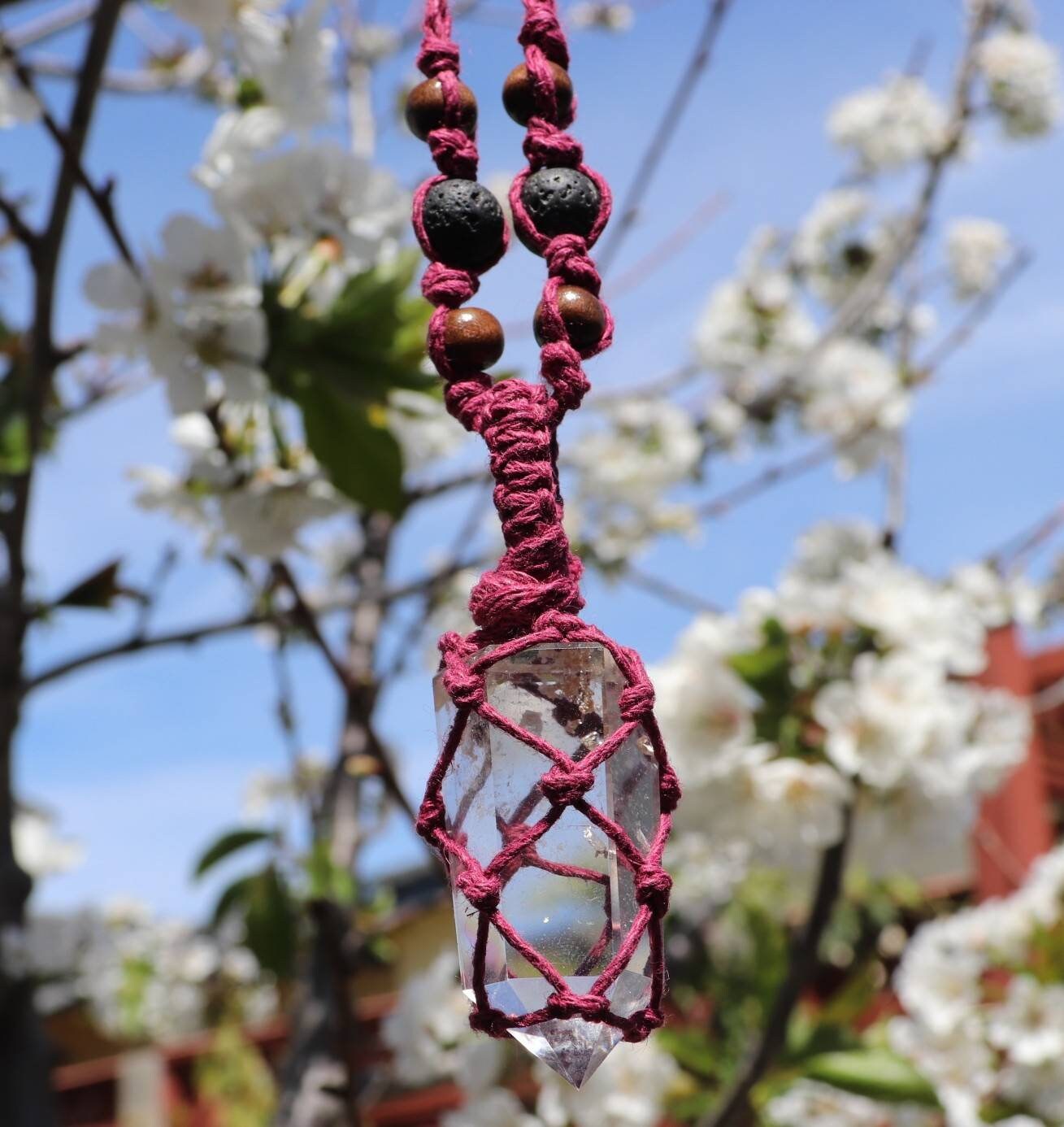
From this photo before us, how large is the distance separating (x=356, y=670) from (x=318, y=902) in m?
0.86

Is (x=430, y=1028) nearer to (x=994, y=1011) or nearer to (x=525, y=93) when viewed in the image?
(x=994, y=1011)

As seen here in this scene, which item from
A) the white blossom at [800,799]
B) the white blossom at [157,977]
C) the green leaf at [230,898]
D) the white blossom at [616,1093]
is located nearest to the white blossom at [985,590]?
the white blossom at [800,799]

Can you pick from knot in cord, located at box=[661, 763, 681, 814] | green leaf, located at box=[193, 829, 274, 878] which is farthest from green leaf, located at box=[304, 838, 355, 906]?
knot in cord, located at box=[661, 763, 681, 814]

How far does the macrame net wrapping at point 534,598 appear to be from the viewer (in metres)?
0.51

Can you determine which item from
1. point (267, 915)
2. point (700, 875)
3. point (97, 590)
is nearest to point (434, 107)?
point (97, 590)

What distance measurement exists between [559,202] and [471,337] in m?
0.08

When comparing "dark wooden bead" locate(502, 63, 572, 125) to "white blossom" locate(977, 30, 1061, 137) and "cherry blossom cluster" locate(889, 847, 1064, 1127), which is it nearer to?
"cherry blossom cluster" locate(889, 847, 1064, 1127)

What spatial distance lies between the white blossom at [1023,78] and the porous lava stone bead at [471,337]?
137 inches

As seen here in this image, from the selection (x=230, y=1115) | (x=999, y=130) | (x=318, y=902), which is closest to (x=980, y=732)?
(x=318, y=902)

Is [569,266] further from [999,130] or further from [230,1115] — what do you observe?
[230,1115]

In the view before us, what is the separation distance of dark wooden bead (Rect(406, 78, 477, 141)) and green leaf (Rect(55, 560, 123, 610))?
0.98 meters

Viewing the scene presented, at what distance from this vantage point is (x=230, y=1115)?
5137mm

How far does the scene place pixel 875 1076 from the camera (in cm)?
150

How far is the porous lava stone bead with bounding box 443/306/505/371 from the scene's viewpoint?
585mm
